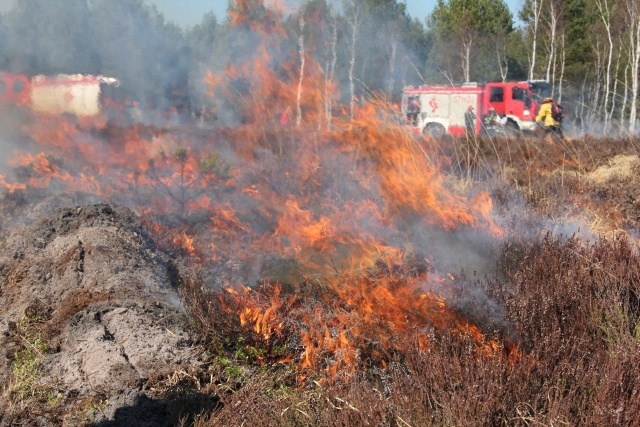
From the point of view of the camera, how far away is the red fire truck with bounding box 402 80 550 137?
957 inches

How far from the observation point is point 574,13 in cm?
3397

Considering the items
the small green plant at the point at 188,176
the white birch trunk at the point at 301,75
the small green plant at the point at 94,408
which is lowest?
the small green plant at the point at 94,408

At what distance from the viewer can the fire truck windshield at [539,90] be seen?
79.6ft

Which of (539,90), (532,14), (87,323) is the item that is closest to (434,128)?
(539,90)

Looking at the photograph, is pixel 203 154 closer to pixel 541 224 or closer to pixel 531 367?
pixel 541 224

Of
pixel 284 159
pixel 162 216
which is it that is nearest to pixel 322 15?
pixel 284 159

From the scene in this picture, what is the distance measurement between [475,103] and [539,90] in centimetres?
258

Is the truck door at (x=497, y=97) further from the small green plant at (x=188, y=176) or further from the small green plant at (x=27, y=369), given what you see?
the small green plant at (x=27, y=369)

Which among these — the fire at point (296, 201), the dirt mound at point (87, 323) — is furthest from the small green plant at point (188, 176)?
the dirt mound at point (87, 323)

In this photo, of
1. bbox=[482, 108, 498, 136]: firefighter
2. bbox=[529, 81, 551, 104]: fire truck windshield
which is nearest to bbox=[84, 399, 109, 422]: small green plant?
bbox=[482, 108, 498, 136]: firefighter

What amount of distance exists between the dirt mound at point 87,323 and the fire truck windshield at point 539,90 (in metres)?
21.3

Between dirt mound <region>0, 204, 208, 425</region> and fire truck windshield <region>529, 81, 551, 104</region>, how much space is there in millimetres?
21285

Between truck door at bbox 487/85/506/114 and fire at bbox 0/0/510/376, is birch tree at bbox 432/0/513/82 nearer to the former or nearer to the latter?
truck door at bbox 487/85/506/114

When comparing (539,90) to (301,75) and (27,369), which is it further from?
(27,369)
